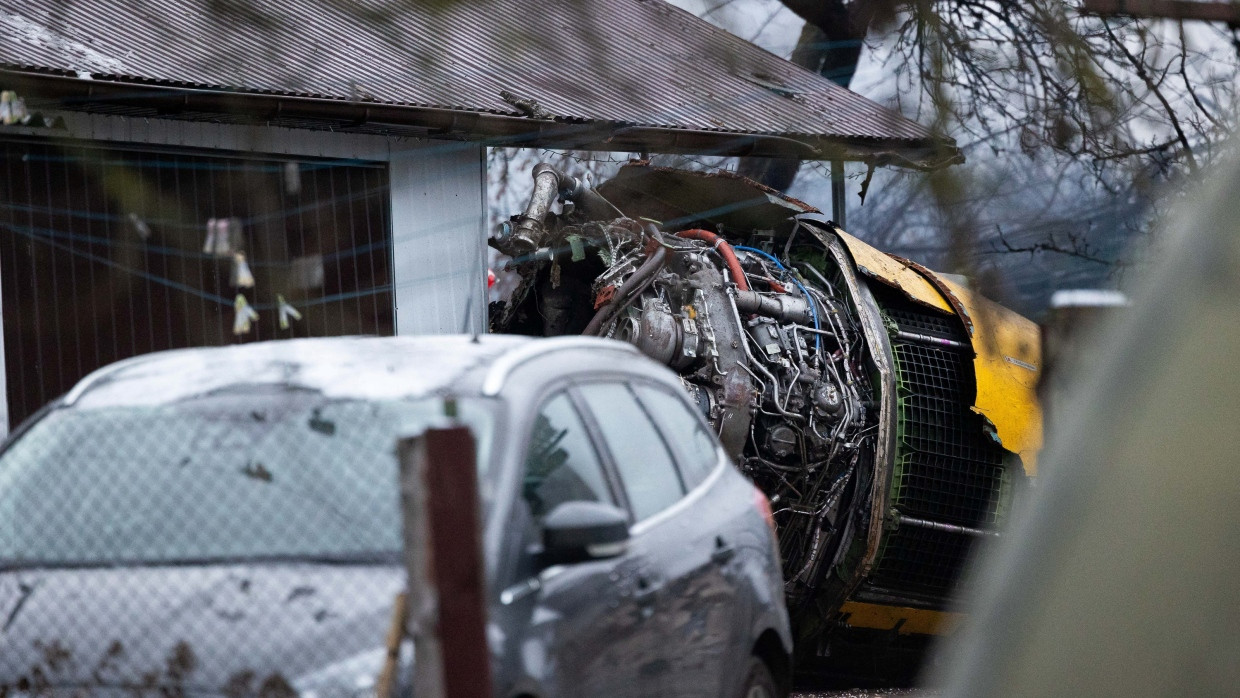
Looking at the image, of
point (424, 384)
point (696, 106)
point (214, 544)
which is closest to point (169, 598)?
point (214, 544)

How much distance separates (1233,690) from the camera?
1.61m

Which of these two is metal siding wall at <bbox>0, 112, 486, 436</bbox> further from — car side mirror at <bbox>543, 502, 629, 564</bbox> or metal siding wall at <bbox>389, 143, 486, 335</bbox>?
car side mirror at <bbox>543, 502, 629, 564</bbox>

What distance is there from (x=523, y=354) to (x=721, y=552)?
0.97 meters

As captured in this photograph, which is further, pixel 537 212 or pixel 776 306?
pixel 537 212

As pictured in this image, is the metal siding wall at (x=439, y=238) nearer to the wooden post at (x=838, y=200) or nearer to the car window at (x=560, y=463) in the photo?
the wooden post at (x=838, y=200)

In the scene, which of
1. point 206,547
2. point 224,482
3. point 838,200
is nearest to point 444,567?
point 206,547

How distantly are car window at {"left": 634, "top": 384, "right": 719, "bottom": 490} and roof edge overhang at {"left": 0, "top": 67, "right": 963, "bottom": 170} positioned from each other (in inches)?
78.3

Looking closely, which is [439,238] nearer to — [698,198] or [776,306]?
[698,198]

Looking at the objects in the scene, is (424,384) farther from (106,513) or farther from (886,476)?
(886,476)

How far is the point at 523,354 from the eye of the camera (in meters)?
4.36

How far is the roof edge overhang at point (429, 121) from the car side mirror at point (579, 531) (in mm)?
3276

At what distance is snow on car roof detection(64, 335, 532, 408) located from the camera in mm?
4227

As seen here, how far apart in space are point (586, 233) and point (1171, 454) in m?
7.24

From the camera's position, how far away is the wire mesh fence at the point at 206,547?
11.5 ft
